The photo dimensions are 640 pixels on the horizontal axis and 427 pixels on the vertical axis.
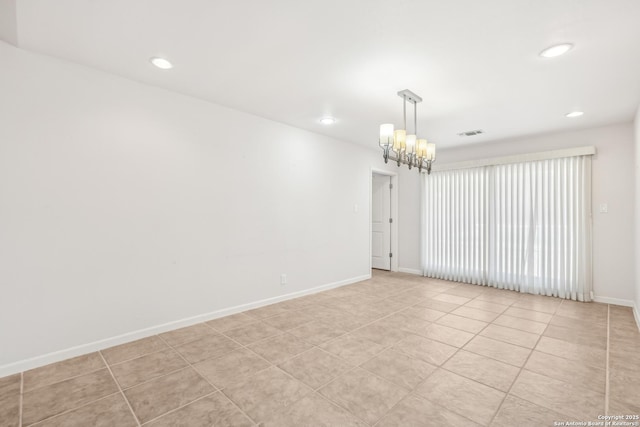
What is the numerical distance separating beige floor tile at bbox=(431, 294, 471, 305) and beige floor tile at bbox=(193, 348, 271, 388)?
2.87 m

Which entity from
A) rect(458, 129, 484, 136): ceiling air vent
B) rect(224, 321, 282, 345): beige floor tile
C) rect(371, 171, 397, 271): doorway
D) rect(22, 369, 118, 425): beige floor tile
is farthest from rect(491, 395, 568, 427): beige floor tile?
rect(371, 171, 397, 271): doorway

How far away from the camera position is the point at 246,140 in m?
3.78

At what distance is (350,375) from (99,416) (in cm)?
164

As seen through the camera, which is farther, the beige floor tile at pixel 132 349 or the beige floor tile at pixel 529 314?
the beige floor tile at pixel 529 314

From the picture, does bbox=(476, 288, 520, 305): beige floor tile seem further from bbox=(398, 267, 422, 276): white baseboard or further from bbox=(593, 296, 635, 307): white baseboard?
bbox=(398, 267, 422, 276): white baseboard

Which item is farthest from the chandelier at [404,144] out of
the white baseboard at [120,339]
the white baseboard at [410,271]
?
the white baseboard at [410,271]

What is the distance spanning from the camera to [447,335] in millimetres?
3023

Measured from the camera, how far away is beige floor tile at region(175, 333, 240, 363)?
8.48 ft

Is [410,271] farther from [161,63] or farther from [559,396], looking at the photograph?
[161,63]

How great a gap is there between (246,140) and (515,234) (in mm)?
4404

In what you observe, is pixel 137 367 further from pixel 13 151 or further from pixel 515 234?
pixel 515 234

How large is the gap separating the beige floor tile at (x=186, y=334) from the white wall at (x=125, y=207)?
146 millimetres

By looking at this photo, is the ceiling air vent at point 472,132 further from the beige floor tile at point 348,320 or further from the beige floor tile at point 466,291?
the beige floor tile at point 348,320

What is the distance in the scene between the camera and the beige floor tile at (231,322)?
3.24m
